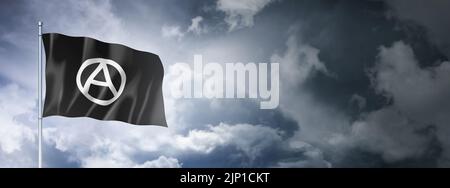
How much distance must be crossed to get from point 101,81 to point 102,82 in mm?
28

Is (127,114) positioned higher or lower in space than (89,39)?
lower

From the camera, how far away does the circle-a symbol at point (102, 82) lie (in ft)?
33.7

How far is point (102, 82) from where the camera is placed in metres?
10.4

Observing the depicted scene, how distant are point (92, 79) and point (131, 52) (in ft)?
3.36

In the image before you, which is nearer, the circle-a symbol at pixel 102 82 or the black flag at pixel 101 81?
the black flag at pixel 101 81

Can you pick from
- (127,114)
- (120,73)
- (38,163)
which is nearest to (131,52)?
(120,73)

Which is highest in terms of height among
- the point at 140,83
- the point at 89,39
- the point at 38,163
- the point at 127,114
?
the point at 89,39

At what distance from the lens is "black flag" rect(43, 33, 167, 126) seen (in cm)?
1006

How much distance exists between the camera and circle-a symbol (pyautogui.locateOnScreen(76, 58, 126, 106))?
33.7 feet

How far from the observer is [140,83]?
10828 millimetres

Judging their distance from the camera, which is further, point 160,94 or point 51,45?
point 160,94

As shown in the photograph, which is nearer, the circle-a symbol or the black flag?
the black flag

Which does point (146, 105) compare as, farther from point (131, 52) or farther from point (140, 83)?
point (131, 52)

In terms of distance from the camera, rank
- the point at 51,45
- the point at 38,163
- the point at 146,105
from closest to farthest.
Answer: the point at 38,163 < the point at 51,45 < the point at 146,105
